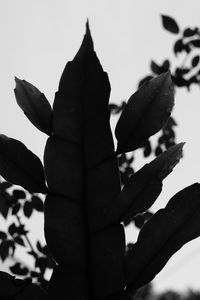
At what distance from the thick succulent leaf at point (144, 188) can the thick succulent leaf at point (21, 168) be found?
117 mm

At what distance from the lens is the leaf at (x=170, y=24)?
181cm

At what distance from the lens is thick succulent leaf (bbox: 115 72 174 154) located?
49 cm

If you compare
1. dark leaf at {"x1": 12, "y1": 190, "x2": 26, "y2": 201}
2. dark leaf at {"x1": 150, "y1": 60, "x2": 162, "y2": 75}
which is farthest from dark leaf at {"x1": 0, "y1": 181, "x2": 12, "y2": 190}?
dark leaf at {"x1": 150, "y1": 60, "x2": 162, "y2": 75}

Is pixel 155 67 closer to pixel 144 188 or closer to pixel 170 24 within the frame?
pixel 170 24

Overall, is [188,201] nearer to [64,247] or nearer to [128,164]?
[64,247]

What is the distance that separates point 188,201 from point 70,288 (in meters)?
0.19

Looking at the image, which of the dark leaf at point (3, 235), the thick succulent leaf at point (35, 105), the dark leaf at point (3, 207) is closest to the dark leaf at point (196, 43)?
the dark leaf at point (3, 207)

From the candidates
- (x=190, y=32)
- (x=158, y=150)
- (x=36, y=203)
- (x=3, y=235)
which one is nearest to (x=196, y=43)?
(x=190, y=32)

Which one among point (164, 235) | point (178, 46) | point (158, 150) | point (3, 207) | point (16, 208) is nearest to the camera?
point (164, 235)

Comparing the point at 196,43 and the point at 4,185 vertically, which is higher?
the point at 196,43

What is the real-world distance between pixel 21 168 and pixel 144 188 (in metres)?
0.18

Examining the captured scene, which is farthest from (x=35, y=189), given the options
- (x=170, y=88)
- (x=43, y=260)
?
(x=43, y=260)

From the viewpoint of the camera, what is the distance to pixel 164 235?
0.46 m

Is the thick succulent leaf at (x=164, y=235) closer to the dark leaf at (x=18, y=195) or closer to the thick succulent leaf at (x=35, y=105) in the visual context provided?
the thick succulent leaf at (x=35, y=105)
